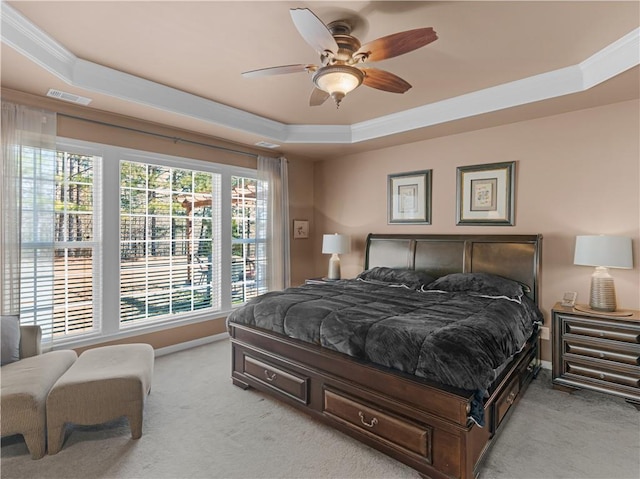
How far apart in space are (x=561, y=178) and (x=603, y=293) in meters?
1.26

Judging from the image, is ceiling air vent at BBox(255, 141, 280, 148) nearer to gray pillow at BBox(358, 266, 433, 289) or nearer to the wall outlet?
gray pillow at BBox(358, 266, 433, 289)

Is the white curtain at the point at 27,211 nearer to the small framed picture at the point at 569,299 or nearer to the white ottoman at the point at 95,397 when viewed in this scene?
the white ottoman at the point at 95,397

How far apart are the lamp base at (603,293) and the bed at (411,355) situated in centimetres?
49

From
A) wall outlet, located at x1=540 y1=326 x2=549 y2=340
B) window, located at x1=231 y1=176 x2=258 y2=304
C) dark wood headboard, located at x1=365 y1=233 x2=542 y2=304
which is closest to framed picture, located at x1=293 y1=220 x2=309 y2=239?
window, located at x1=231 y1=176 x2=258 y2=304

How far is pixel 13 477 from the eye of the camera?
6.44 ft

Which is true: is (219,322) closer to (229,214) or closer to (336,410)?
(229,214)

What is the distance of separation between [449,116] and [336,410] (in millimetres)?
3267

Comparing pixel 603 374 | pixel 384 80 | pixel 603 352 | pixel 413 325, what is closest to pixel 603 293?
pixel 603 352

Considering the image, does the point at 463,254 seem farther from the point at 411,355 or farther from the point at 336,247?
the point at 411,355

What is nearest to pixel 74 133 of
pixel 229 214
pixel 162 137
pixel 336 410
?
pixel 162 137

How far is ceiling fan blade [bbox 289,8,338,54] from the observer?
176cm

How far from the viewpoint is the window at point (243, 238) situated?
16.1 ft

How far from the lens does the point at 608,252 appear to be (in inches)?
115

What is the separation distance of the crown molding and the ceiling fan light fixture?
1.92 m
